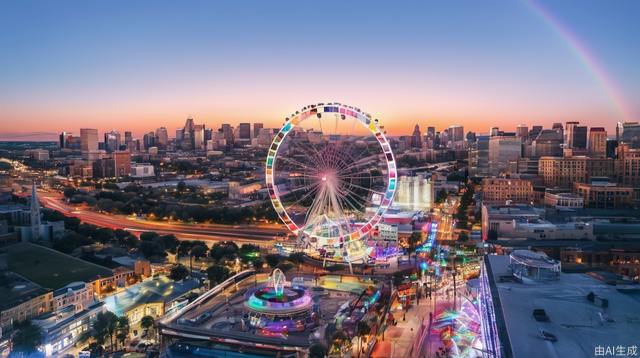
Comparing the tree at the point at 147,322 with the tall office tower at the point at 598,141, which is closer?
the tree at the point at 147,322

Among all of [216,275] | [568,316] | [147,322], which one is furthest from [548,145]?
[147,322]

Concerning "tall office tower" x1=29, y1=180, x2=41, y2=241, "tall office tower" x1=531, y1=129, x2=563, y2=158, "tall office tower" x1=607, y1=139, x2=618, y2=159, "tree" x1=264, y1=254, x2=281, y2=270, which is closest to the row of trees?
"tall office tower" x1=29, y1=180, x2=41, y2=241

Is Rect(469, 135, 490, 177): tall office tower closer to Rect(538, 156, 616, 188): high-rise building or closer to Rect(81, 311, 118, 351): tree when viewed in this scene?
Rect(538, 156, 616, 188): high-rise building

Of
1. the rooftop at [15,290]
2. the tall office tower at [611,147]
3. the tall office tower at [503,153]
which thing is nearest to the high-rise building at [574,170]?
the tall office tower at [503,153]

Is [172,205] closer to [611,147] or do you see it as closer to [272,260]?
[272,260]

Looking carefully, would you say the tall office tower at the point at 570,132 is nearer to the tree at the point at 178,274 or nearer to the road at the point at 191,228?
the road at the point at 191,228

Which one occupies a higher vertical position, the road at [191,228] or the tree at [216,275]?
the tree at [216,275]

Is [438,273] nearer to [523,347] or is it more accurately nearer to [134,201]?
[523,347]

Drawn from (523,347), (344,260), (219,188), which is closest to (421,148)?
(219,188)
